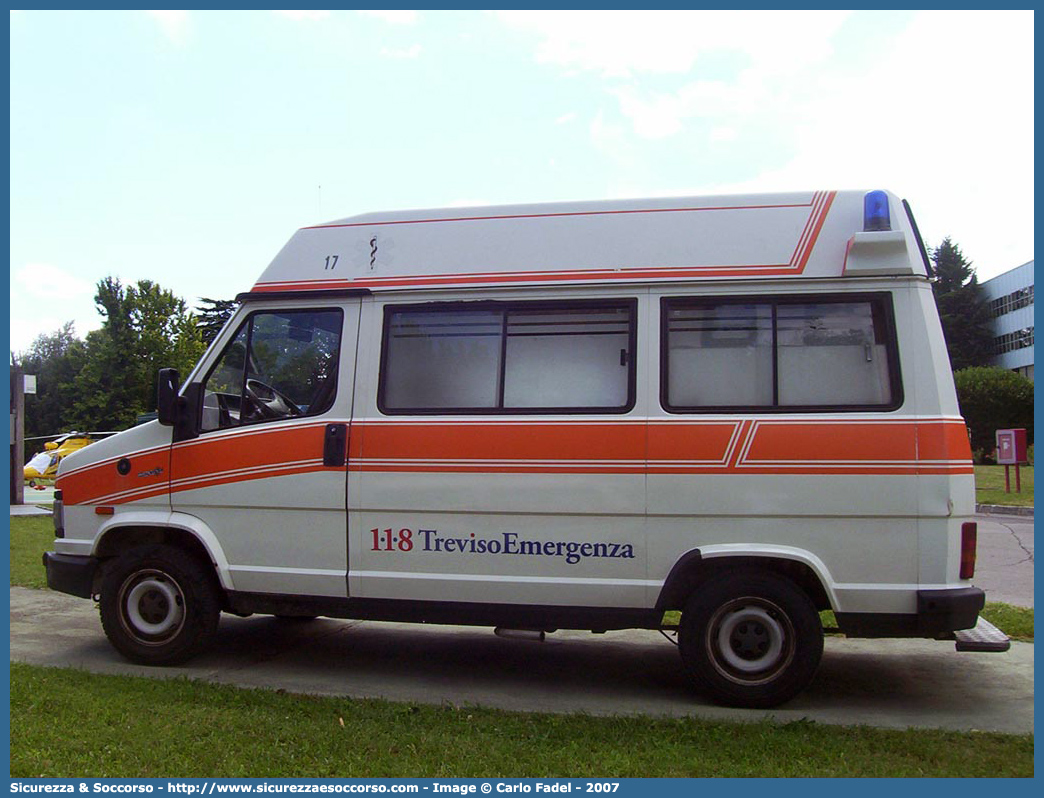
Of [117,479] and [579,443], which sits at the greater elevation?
[579,443]

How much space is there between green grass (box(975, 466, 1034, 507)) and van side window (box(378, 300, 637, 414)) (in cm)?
1087

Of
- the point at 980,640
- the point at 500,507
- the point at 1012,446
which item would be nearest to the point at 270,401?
the point at 500,507

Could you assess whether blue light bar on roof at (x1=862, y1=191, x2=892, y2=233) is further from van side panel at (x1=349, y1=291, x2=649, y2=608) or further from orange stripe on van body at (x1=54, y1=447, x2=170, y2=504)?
orange stripe on van body at (x1=54, y1=447, x2=170, y2=504)

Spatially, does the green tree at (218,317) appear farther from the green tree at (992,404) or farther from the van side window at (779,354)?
the green tree at (992,404)

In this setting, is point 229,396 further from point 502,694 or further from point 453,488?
point 502,694

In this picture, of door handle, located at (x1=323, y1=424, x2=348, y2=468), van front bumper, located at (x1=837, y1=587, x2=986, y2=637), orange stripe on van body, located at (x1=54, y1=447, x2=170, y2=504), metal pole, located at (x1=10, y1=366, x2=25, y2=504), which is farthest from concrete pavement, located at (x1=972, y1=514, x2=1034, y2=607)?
metal pole, located at (x1=10, y1=366, x2=25, y2=504)

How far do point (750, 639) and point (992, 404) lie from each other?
35.2m

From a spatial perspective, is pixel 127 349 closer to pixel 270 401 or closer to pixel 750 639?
pixel 270 401

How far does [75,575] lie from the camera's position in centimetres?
650

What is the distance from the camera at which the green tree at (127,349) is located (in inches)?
2143

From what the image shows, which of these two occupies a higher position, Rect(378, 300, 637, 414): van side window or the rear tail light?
Rect(378, 300, 637, 414): van side window

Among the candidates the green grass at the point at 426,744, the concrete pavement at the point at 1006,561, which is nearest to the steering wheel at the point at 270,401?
the green grass at the point at 426,744

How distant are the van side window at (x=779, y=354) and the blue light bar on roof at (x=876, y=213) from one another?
43 cm

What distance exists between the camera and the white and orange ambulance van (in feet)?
17.6
